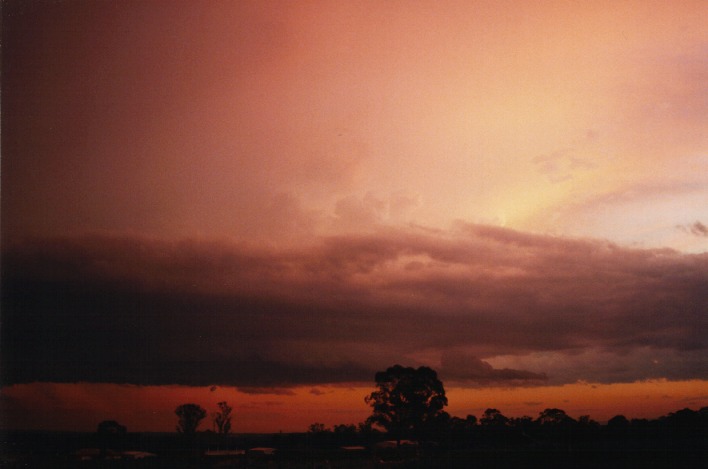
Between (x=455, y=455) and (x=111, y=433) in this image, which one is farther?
(x=111, y=433)

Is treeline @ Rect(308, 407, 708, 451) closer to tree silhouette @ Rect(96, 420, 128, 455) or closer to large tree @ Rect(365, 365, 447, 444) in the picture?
large tree @ Rect(365, 365, 447, 444)

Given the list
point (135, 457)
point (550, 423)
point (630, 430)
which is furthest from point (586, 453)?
point (550, 423)

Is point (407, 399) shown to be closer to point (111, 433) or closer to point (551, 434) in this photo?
point (551, 434)

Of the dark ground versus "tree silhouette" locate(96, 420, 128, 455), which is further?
"tree silhouette" locate(96, 420, 128, 455)

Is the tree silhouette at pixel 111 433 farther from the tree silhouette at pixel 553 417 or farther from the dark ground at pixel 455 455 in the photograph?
the tree silhouette at pixel 553 417

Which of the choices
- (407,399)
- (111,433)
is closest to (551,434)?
(407,399)

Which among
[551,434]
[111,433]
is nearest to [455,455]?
[551,434]

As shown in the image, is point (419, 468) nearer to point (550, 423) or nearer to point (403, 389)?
point (403, 389)

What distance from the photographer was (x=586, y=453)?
35.8 meters

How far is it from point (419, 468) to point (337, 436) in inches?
1177

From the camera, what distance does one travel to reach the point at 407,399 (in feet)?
222

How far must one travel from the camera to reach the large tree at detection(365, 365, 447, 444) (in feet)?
220

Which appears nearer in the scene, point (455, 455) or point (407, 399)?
point (455, 455)

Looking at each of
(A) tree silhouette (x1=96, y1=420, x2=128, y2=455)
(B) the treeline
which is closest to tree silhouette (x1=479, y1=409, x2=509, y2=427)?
(B) the treeline
